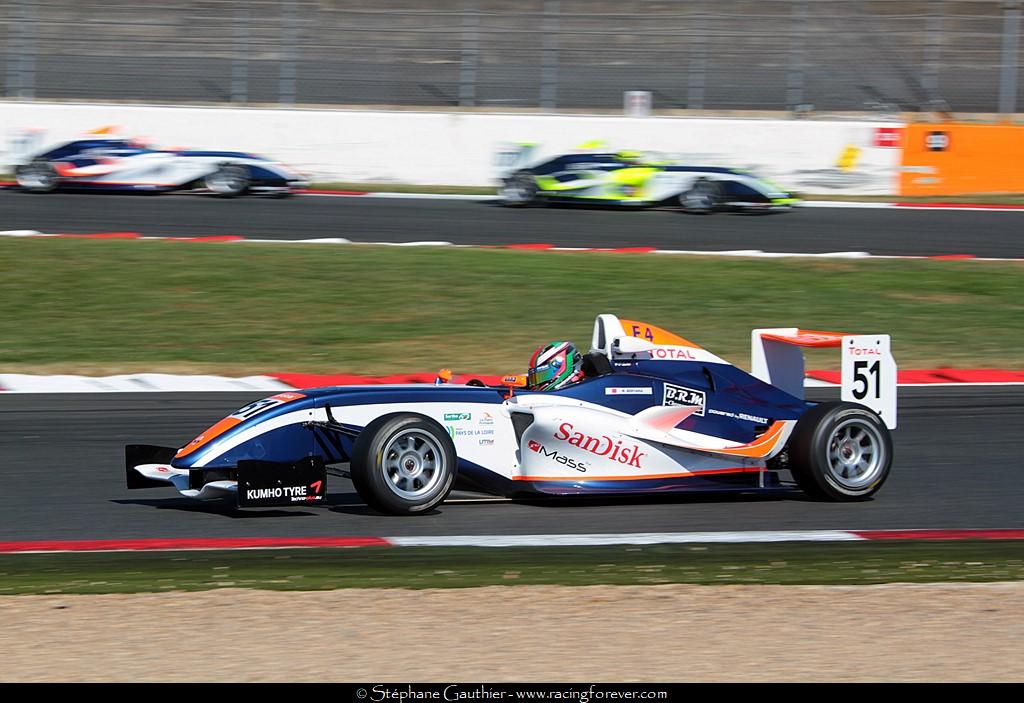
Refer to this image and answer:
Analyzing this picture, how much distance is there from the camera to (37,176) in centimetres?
2031

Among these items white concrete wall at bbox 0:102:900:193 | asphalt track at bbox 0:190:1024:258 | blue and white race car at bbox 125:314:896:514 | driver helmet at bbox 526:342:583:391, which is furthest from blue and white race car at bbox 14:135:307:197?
driver helmet at bbox 526:342:583:391

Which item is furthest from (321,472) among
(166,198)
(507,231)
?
(166,198)

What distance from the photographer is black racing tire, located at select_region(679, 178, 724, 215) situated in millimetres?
19609

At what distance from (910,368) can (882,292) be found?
3.10 metres

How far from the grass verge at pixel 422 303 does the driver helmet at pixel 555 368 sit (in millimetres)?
4352

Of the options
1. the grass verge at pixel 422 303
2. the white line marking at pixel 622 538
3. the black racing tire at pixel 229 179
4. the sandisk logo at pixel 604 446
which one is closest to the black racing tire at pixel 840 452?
the white line marking at pixel 622 538

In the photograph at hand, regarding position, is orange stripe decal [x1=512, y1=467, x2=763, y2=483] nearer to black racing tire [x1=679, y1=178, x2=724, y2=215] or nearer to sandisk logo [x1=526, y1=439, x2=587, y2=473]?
sandisk logo [x1=526, y1=439, x2=587, y2=473]

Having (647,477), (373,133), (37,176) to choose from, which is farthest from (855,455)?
(37,176)

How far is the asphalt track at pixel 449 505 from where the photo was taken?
269 inches

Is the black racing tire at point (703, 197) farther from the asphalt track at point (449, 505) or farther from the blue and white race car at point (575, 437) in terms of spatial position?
the blue and white race car at point (575, 437)

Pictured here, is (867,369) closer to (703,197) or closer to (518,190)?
(703,197)

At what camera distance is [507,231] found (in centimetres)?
1833
